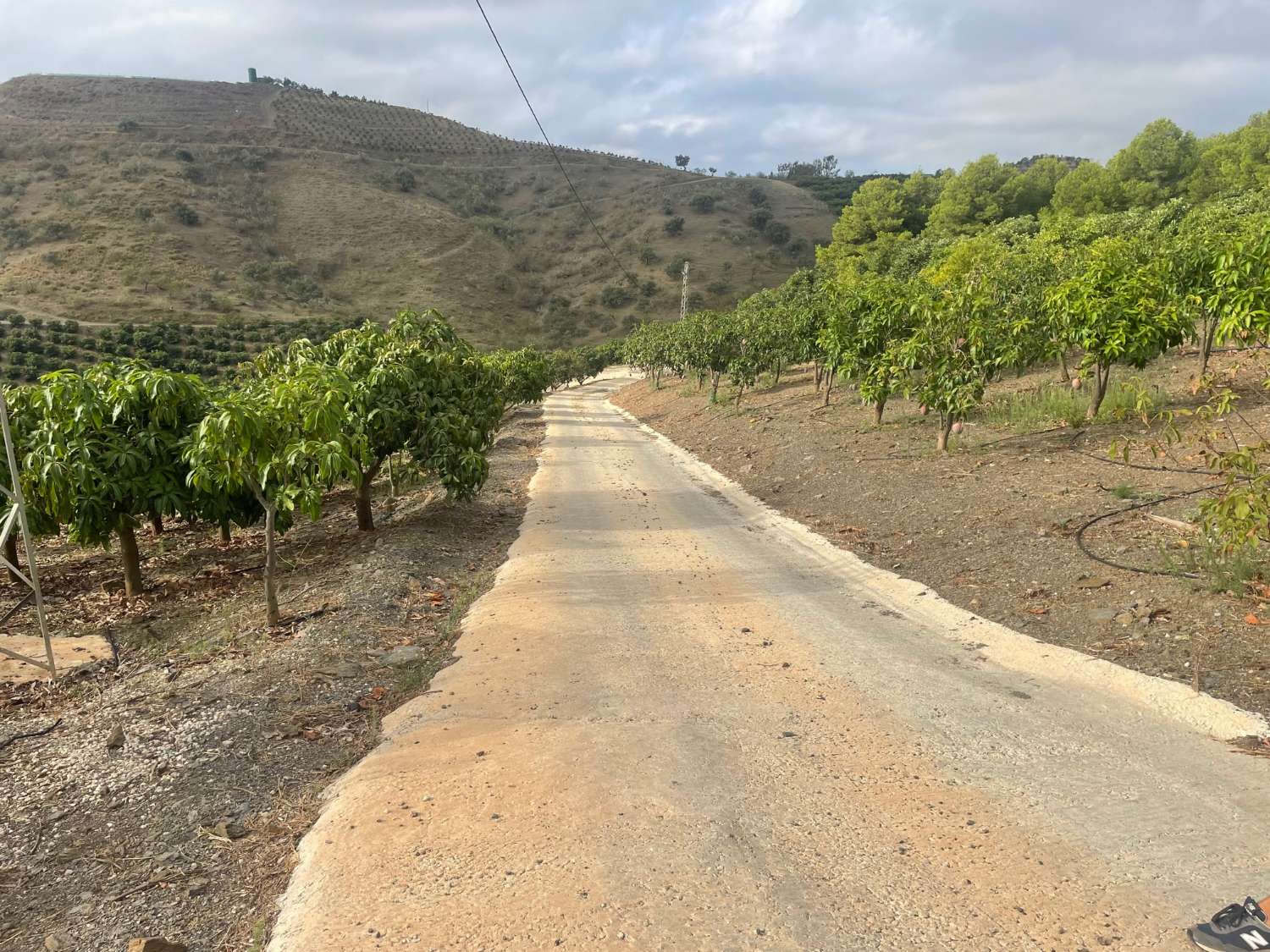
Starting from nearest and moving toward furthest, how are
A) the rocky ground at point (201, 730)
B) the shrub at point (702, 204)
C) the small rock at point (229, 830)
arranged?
the rocky ground at point (201, 730) → the small rock at point (229, 830) → the shrub at point (702, 204)

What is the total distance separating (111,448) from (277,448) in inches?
107

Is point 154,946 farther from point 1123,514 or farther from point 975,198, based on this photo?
point 975,198

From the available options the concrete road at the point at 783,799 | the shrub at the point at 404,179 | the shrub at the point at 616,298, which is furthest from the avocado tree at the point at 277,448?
the shrub at the point at 404,179

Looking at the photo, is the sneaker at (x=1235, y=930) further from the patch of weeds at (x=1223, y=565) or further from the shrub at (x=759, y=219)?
the shrub at (x=759, y=219)

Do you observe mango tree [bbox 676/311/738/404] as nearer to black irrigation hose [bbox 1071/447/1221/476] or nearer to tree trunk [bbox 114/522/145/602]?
black irrigation hose [bbox 1071/447/1221/476]

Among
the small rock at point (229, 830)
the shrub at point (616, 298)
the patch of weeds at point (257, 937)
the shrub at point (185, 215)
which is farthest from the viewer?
the shrub at point (616, 298)

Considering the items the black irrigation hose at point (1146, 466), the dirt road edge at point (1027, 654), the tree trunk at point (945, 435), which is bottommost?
the dirt road edge at point (1027, 654)

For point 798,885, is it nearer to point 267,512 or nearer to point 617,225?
point 267,512

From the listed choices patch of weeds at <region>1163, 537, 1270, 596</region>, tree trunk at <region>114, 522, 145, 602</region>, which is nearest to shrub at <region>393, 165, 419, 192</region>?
tree trunk at <region>114, 522, 145, 602</region>

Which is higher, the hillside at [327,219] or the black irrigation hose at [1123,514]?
the hillside at [327,219]

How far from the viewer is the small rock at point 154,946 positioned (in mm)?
2916

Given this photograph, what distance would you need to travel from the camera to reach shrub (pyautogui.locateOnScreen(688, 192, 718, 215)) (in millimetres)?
107125

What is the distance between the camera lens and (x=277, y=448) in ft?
22.7

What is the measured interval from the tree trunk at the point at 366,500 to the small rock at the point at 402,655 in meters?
4.65
